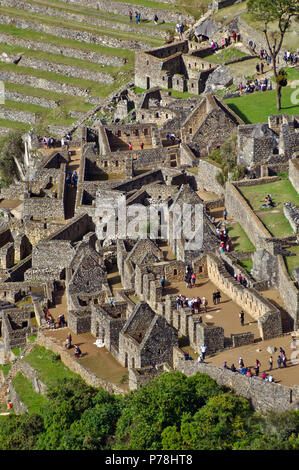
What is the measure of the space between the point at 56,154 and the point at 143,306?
35.9 m

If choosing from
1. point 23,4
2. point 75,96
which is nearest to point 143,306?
point 75,96

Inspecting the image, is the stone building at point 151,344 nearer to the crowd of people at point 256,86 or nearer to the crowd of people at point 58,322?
the crowd of people at point 58,322

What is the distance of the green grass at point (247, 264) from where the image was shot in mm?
83938

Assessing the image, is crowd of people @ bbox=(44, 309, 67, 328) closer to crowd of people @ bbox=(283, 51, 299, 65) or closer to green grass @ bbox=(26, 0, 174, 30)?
crowd of people @ bbox=(283, 51, 299, 65)

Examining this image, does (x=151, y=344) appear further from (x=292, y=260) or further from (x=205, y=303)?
(x=292, y=260)

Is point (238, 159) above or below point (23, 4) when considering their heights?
below

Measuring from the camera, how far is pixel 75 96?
134 meters

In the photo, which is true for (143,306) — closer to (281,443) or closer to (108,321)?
(108,321)

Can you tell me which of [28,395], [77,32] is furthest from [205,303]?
[77,32]

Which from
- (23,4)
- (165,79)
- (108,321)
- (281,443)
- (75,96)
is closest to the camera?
→ (281,443)

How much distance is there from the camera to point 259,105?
109500 millimetres

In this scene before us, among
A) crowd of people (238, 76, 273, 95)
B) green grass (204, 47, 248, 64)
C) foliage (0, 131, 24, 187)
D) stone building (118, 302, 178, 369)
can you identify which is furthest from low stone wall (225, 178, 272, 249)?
foliage (0, 131, 24, 187)

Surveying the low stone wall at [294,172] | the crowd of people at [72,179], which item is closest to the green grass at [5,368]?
the low stone wall at [294,172]

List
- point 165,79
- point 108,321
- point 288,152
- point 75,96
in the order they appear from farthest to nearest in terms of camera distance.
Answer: point 75,96
point 165,79
point 288,152
point 108,321
